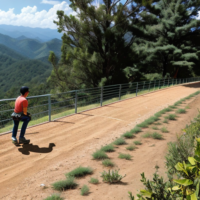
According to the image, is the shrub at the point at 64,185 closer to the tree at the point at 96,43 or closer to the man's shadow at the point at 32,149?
the man's shadow at the point at 32,149

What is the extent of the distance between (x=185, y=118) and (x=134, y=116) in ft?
6.73

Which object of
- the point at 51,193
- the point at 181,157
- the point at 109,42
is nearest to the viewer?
the point at 51,193

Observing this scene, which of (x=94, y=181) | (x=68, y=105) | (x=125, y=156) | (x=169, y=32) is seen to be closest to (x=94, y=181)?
(x=94, y=181)

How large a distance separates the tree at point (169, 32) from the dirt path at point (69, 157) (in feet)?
61.3

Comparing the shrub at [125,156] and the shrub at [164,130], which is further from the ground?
the shrub at [164,130]

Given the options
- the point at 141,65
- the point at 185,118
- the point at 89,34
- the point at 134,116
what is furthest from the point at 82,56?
the point at 185,118

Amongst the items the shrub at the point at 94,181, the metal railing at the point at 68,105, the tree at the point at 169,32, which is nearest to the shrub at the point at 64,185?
the shrub at the point at 94,181

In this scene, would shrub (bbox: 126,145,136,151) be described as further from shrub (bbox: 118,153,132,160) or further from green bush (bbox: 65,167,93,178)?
green bush (bbox: 65,167,93,178)

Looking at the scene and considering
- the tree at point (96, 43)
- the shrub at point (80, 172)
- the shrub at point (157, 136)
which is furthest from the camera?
the tree at point (96, 43)

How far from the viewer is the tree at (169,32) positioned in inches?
974

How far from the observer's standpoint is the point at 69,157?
488 centimetres

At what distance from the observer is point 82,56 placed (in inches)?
858

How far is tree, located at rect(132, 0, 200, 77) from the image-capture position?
24.8 m

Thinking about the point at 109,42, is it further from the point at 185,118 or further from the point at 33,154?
the point at 33,154
